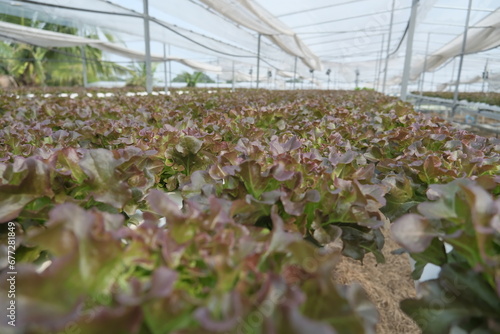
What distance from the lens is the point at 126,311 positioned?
513 mm

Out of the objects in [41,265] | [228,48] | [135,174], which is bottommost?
[41,265]

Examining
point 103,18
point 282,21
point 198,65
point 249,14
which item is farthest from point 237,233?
point 198,65

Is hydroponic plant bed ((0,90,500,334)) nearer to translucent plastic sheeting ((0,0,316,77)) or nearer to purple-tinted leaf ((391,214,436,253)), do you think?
purple-tinted leaf ((391,214,436,253))

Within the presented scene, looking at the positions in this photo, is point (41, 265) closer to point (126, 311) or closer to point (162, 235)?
point (162, 235)

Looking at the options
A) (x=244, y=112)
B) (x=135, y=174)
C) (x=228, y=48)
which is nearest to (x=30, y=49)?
(x=228, y=48)

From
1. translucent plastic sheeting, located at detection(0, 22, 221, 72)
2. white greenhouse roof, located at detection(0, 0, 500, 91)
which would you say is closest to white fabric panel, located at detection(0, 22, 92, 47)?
translucent plastic sheeting, located at detection(0, 22, 221, 72)

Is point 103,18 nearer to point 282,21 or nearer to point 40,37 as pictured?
point 40,37

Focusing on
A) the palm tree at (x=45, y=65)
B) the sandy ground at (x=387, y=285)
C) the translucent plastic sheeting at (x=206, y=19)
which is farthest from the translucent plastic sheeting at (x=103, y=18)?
the palm tree at (x=45, y=65)

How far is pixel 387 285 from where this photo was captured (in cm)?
300

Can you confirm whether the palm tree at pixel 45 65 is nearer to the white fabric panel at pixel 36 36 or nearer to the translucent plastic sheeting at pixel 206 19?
the white fabric panel at pixel 36 36

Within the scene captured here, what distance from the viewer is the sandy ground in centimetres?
252

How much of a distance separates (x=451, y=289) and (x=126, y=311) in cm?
69

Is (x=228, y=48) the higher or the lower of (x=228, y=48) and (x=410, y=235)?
the higher

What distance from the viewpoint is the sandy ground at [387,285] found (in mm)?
2523
